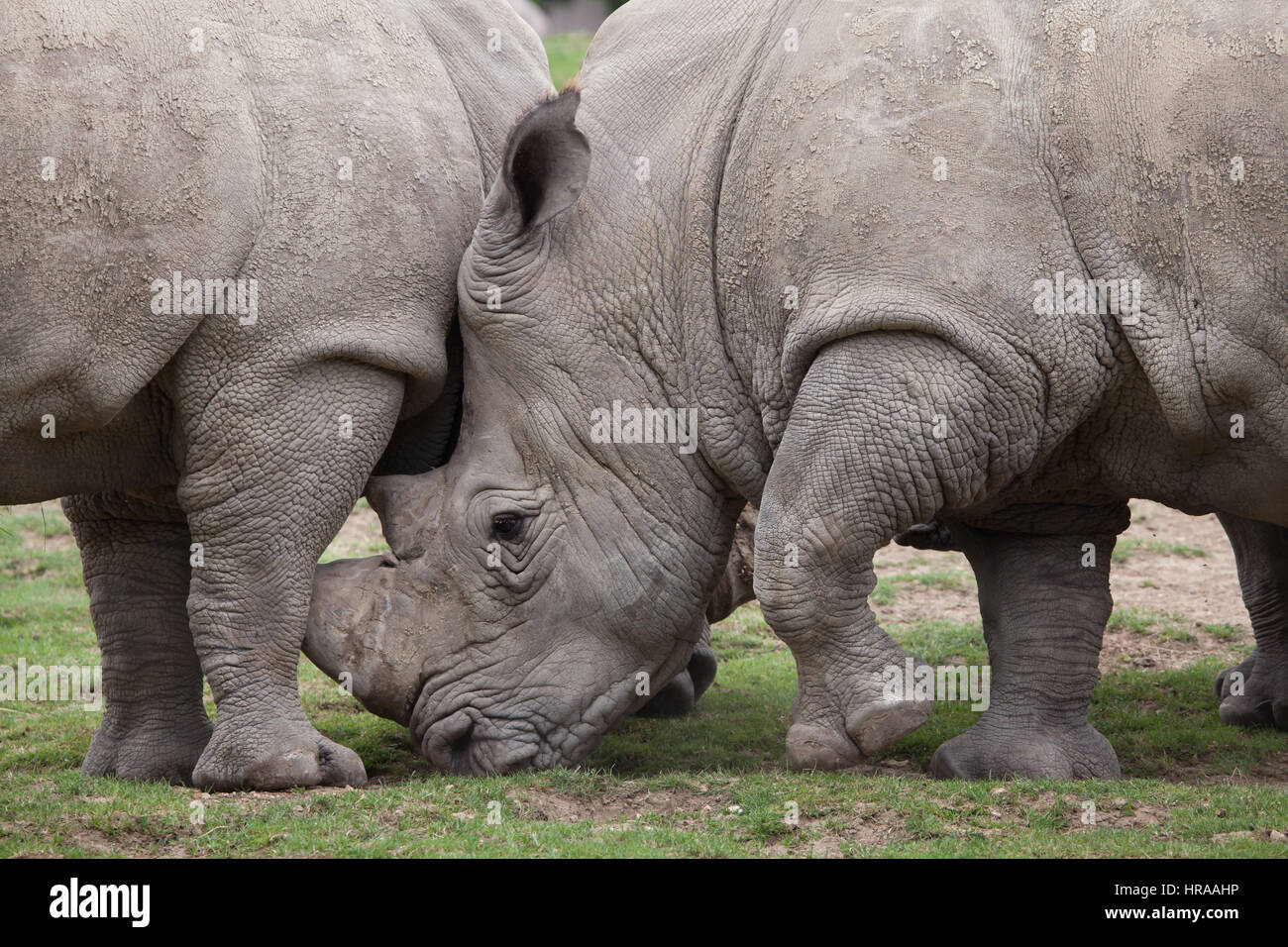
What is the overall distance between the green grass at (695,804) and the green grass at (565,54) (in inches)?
487

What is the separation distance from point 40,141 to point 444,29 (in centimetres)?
207

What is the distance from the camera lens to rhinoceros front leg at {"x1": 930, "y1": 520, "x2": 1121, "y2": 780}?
705cm

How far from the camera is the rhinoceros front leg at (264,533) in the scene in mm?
6762

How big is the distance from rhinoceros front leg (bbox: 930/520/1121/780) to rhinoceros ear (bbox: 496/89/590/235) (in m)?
2.33

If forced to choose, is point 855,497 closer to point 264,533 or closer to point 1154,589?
point 264,533

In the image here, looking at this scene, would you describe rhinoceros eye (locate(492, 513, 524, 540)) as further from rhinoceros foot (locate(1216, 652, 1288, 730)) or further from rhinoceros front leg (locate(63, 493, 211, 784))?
rhinoceros foot (locate(1216, 652, 1288, 730))

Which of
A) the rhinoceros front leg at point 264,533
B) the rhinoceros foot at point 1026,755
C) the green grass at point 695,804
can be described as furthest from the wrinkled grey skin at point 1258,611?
the rhinoceros front leg at point 264,533

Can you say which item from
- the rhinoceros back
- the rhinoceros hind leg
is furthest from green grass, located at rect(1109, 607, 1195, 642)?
the rhinoceros back

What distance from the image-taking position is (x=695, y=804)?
6508 mm

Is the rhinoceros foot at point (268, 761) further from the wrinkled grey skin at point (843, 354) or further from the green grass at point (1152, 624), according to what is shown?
the green grass at point (1152, 624)

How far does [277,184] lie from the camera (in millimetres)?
6777

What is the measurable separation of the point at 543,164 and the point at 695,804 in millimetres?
2547

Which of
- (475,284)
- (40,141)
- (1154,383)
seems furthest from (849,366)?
(40,141)

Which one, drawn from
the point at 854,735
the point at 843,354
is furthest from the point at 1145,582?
the point at 843,354
